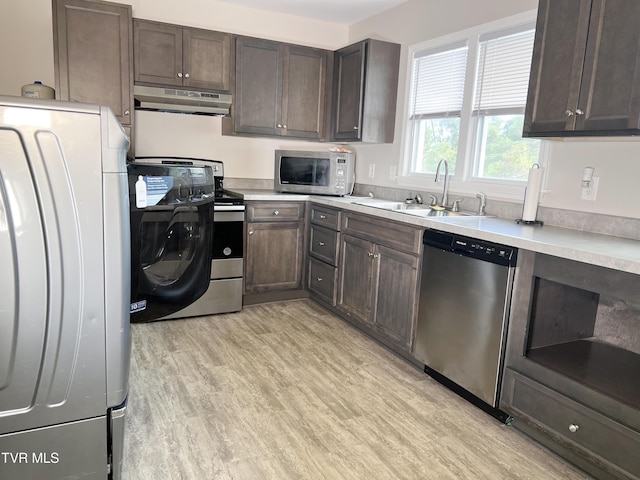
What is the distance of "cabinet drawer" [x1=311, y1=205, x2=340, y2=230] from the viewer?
11.7ft

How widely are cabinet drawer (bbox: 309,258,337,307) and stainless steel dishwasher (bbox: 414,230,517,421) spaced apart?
41.2 inches

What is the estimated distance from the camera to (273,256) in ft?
12.7

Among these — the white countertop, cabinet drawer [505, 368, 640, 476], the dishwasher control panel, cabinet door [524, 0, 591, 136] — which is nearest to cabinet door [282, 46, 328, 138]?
the white countertop

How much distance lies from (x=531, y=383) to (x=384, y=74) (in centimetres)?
273

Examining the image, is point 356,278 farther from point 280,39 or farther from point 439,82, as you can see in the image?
point 280,39

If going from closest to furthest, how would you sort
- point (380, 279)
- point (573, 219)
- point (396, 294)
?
point (573, 219), point (396, 294), point (380, 279)

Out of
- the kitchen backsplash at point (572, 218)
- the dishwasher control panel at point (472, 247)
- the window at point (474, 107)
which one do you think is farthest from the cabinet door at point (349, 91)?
the dishwasher control panel at point (472, 247)

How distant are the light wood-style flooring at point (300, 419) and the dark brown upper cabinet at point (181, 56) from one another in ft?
6.64

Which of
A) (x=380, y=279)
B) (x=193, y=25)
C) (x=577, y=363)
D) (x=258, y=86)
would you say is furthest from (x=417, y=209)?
(x=193, y=25)

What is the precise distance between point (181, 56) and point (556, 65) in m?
2.78

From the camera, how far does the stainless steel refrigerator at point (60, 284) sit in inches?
47.0

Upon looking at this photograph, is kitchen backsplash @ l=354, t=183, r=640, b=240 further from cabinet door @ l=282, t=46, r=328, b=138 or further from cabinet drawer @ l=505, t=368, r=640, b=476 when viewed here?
cabinet door @ l=282, t=46, r=328, b=138

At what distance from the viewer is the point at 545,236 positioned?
219cm

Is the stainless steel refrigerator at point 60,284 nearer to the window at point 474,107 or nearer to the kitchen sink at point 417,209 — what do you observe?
the kitchen sink at point 417,209
